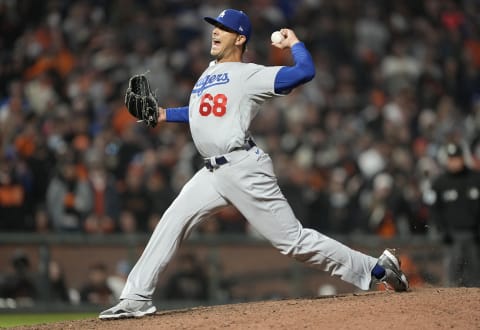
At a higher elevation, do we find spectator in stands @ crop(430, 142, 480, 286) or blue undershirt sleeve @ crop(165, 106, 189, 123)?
blue undershirt sleeve @ crop(165, 106, 189, 123)

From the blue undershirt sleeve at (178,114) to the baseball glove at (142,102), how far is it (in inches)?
3.5

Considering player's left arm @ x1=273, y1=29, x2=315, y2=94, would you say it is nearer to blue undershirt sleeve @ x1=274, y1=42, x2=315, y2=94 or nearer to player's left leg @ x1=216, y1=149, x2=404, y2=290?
blue undershirt sleeve @ x1=274, y1=42, x2=315, y2=94

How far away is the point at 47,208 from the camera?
1212 centimetres

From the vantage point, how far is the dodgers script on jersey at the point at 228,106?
6305 mm

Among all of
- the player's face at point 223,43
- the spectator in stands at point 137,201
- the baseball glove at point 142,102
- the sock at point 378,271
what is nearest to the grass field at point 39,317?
the spectator in stands at point 137,201

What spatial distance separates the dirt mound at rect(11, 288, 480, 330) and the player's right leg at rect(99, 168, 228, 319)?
0.13m

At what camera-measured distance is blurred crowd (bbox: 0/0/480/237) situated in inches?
477

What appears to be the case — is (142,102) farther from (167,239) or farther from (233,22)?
(167,239)

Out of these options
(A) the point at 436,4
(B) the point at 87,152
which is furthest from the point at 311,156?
(A) the point at 436,4

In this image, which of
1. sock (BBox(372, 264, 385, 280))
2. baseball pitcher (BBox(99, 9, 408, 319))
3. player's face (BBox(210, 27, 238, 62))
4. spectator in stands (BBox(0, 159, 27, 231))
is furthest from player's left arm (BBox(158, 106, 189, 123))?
spectator in stands (BBox(0, 159, 27, 231))

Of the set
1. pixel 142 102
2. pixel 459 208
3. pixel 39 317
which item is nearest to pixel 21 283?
pixel 39 317

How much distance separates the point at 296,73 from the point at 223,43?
68 centimetres

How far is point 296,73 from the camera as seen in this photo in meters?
6.13

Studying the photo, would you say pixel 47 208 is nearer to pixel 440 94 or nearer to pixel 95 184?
pixel 95 184
